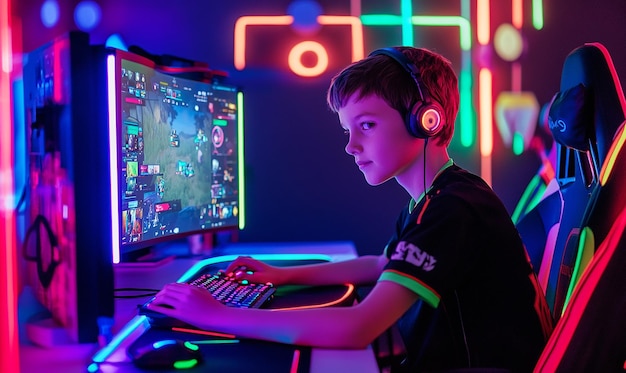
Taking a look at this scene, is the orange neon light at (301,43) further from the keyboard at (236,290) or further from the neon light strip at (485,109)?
the keyboard at (236,290)

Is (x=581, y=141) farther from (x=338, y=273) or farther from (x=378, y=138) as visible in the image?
(x=338, y=273)

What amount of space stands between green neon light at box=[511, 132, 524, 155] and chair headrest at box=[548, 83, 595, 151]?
0.78 metres

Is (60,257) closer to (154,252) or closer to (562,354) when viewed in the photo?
(154,252)

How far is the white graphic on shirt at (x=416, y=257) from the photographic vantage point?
0.88m

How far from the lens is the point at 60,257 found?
3.29 feet

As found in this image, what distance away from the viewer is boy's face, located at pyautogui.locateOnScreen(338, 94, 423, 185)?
1.06 metres

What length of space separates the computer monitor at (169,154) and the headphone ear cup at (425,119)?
581 millimetres

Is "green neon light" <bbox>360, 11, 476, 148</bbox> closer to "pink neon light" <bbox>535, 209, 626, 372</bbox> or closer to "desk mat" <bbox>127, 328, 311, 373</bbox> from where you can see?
"pink neon light" <bbox>535, 209, 626, 372</bbox>

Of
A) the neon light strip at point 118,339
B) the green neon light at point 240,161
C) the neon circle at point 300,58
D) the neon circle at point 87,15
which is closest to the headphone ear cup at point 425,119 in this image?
the neon light strip at point 118,339

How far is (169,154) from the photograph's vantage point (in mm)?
1408

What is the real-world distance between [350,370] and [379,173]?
0.43 m

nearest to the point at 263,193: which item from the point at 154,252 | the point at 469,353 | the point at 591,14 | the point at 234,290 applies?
the point at 154,252

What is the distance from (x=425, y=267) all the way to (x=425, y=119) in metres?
0.28

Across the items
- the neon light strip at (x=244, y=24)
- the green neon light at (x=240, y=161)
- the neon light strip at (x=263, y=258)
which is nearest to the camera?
the neon light strip at (x=263, y=258)
